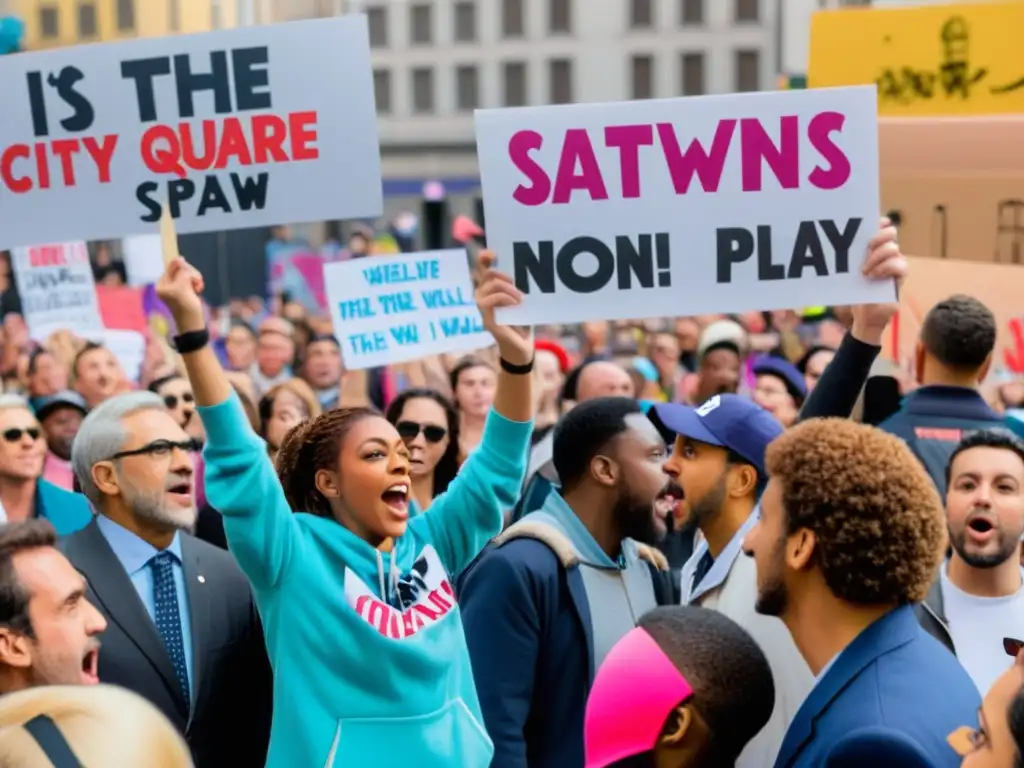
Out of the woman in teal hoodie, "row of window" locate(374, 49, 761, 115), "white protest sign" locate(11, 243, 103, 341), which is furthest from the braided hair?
"row of window" locate(374, 49, 761, 115)

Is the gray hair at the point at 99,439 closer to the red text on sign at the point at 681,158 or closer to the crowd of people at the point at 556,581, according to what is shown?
the crowd of people at the point at 556,581

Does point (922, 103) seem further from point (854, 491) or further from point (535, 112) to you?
Result: point (854, 491)

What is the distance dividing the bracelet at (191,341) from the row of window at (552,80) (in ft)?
209

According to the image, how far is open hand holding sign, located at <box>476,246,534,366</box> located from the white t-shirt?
4.38ft

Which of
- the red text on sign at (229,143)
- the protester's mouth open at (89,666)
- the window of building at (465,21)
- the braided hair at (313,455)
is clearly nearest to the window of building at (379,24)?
the window of building at (465,21)

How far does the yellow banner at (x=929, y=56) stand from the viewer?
32.2ft

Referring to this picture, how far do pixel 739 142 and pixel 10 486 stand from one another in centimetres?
331

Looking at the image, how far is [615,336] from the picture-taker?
1939 centimetres

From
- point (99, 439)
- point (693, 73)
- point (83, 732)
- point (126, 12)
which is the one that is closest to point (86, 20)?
point (126, 12)

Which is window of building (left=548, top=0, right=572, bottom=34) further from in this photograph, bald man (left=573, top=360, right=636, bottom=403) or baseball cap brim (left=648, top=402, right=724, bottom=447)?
baseball cap brim (left=648, top=402, right=724, bottom=447)

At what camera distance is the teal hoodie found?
4070mm

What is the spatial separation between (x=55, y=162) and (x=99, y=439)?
100cm

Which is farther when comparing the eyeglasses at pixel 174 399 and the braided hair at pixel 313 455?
the eyeglasses at pixel 174 399

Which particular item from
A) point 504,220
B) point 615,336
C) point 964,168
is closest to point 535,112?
point 504,220
